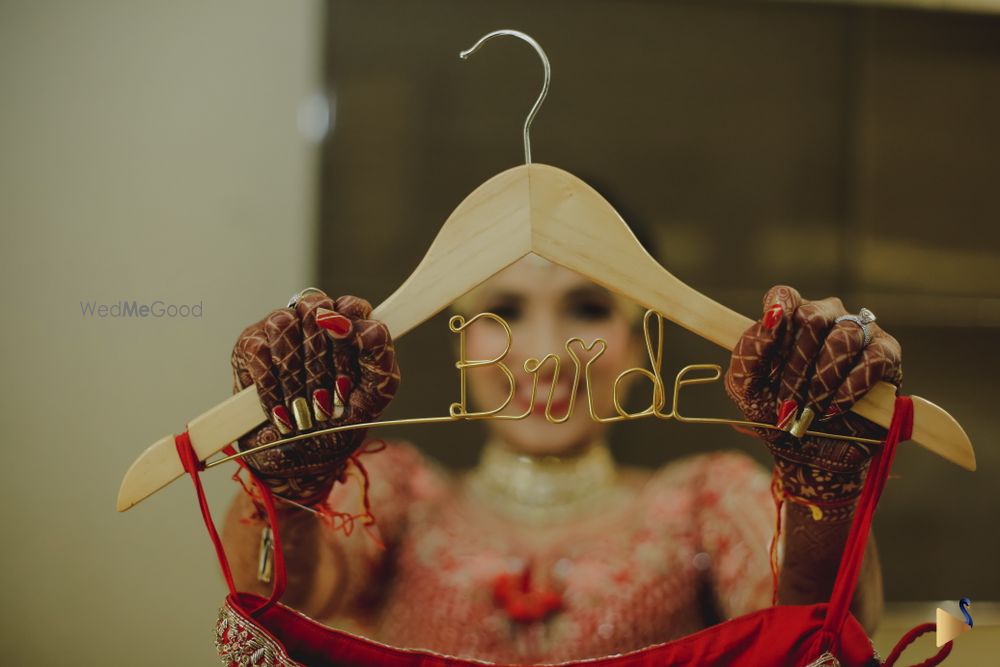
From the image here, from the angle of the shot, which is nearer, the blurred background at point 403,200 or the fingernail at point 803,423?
the fingernail at point 803,423

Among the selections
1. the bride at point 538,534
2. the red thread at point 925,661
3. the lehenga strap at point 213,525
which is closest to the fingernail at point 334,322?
the lehenga strap at point 213,525

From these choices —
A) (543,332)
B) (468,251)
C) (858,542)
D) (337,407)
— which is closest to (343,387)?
(337,407)

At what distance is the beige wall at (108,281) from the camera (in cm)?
89

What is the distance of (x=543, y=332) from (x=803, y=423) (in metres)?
0.37

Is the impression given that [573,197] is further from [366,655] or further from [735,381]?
[366,655]

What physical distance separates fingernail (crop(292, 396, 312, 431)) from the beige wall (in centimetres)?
33

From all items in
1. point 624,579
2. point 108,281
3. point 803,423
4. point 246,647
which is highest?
point 108,281

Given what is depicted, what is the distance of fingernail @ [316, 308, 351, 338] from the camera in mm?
Result: 598

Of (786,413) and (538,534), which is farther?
(538,534)

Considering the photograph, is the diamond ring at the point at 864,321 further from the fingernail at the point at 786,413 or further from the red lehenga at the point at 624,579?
the red lehenga at the point at 624,579

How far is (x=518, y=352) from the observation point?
36.6 inches

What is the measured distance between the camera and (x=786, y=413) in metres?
0.62

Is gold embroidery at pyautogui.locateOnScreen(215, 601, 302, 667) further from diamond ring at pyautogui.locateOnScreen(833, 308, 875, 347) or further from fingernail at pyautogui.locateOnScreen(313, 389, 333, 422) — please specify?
diamond ring at pyautogui.locateOnScreen(833, 308, 875, 347)

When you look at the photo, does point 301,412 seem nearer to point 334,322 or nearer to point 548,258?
point 334,322
